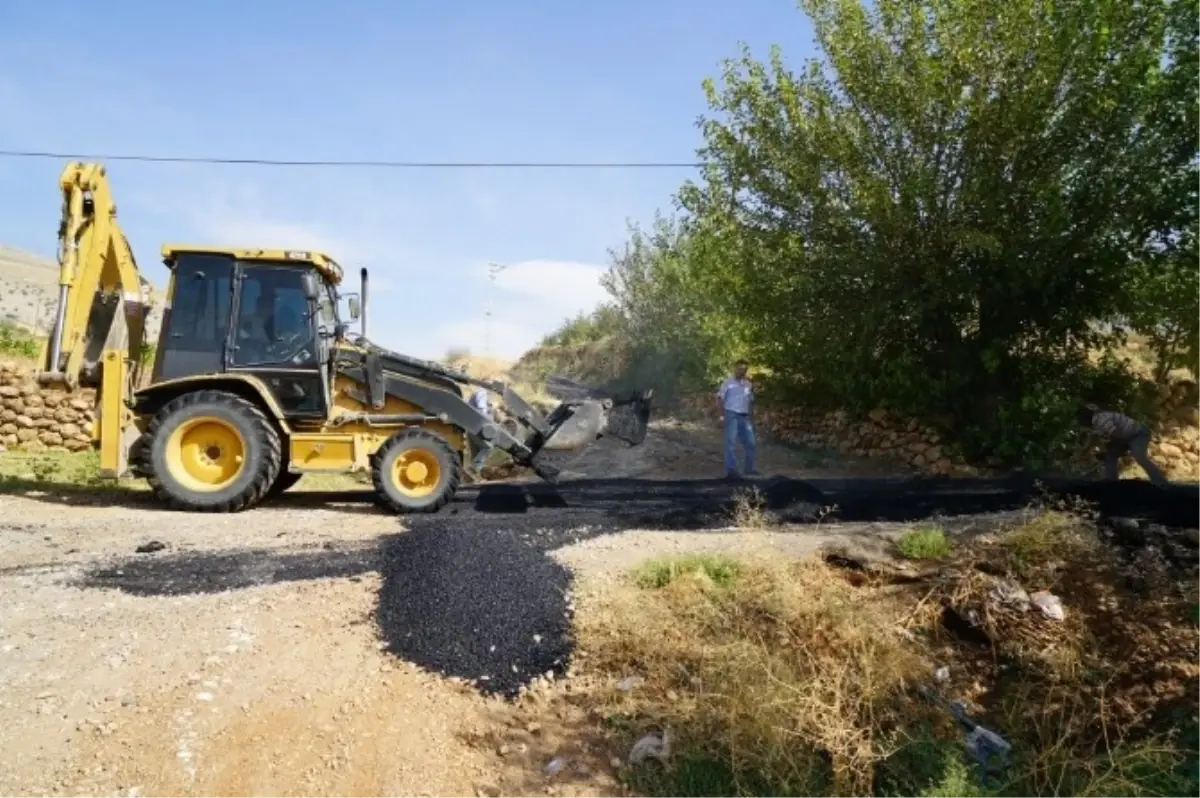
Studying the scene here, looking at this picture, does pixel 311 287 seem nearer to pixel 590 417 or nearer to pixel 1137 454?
pixel 590 417

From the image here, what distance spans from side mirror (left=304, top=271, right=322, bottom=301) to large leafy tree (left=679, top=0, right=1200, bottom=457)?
646cm

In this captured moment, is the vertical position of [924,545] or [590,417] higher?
[590,417]

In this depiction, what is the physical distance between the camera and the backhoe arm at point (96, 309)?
27.5ft

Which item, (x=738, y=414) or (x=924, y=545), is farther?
(x=738, y=414)

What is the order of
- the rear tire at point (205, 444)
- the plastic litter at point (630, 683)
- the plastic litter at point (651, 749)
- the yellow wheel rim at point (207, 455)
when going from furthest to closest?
the yellow wheel rim at point (207, 455) → the rear tire at point (205, 444) → the plastic litter at point (630, 683) → the plastic litter at point (651, 749)

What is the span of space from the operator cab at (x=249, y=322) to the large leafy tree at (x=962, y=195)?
6613 millimetres

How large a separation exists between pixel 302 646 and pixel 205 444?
14.8 feet

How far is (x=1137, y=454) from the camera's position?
10.2m

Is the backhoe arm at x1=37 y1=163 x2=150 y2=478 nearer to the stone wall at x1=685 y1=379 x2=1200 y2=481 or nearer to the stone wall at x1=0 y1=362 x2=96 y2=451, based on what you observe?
the stone wall at x1=0 y1=362 x2=96 y2=451

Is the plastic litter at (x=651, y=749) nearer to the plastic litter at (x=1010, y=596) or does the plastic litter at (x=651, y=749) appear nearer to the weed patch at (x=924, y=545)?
the plastic litter at (x=1010, y=596)

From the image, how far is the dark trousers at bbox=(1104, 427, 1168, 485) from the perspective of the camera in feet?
33.0

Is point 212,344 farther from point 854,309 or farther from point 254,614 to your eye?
point 854,309

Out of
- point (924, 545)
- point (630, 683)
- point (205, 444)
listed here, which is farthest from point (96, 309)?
point (924, 545)

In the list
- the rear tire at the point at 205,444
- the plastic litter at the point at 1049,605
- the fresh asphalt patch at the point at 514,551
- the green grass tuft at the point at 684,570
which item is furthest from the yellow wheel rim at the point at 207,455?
the plastic litter at the point at 1049,605
